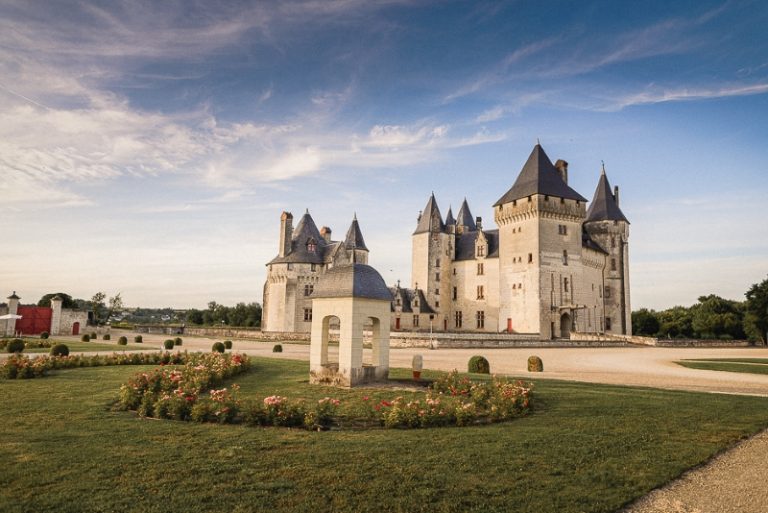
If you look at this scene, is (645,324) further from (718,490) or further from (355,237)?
(718,490)

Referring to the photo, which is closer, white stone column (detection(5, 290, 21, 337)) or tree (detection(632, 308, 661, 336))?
white stone column (detection(5, 290, 21, 337))

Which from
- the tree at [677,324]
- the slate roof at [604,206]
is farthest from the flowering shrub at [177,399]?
the tree at [677,324]

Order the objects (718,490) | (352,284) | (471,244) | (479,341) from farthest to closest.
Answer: (471,244)
(479,341)
(352,284)
(718,490)

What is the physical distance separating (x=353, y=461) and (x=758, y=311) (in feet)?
193

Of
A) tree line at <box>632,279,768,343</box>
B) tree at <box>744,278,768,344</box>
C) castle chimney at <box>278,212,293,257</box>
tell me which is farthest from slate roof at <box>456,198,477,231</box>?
tree at <box>744,278,768,344</box>

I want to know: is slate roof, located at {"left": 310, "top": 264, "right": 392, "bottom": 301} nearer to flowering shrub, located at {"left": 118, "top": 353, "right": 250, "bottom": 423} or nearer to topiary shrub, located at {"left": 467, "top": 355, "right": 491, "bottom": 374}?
flowering shrub, located at {"left": 118, "top": 353, "right": 250, "bottom": 423}

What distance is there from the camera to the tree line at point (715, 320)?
5184cm

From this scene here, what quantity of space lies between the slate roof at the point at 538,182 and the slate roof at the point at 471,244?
547 cm

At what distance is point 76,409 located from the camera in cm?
1063

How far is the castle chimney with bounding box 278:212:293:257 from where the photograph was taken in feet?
178

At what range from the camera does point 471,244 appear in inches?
2311

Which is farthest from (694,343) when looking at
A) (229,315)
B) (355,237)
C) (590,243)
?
(229,315)

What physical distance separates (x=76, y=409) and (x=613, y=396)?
491 inches

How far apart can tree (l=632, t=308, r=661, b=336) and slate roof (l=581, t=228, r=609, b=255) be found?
19999 mm
